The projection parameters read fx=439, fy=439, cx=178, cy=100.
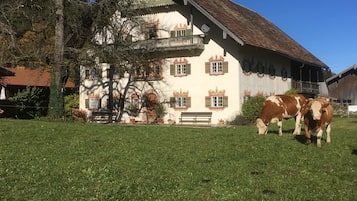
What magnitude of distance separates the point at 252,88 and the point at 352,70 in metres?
20.6

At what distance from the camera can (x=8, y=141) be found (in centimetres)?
1417

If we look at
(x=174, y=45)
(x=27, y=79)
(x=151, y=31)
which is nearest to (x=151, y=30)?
(x=151, y=31)

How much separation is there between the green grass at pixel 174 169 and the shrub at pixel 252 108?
1671cm

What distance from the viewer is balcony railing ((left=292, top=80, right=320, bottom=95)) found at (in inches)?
1752

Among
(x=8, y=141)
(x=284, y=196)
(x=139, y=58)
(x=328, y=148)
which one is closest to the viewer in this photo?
(x=284, y=196)

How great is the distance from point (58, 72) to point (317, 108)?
1909 centimetres

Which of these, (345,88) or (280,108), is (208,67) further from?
(345,88)

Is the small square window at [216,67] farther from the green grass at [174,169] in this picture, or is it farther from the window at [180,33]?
the green grass at [174,169]

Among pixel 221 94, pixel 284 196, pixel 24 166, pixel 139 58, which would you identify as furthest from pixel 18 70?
pixel 284 196

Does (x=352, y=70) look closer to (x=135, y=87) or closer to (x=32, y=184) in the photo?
(x=135, y=87)

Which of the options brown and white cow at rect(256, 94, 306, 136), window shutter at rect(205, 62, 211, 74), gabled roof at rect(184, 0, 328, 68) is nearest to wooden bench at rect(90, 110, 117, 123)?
window shutter at rect(205, 62, 211, 74)

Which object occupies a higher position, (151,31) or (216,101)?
(151,31)

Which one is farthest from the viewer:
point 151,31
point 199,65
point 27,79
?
point 27,79

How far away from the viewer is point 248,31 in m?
35.4
